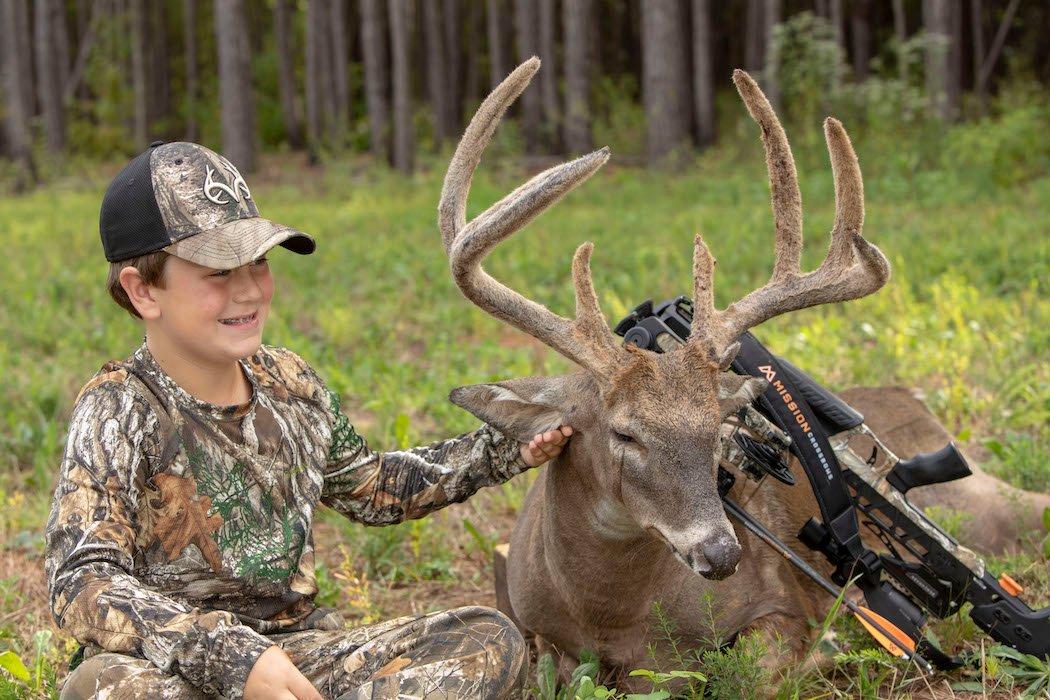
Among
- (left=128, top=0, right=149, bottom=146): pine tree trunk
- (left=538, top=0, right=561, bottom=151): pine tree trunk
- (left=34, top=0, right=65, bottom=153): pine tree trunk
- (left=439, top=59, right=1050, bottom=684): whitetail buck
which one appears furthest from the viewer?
(left=128, top=0, right=149, bottom=146): pine tree trunk

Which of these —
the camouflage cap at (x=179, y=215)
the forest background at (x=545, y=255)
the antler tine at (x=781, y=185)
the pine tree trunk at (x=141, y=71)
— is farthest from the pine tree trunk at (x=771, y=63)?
the pine tree trunk at (x=141, y=71)

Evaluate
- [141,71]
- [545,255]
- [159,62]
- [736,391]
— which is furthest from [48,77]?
[736,391]

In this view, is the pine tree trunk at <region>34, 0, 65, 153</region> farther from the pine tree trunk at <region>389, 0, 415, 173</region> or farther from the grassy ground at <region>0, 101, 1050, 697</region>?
the grassy ground at <region>0, 101, 1050, 697</region>

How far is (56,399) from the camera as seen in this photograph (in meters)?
6.82

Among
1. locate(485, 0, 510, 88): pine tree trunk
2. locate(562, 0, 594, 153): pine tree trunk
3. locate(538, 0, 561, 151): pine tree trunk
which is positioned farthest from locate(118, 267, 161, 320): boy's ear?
locate(485, 0, 510, 88): pine tree trunk

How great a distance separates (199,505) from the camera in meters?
3.17

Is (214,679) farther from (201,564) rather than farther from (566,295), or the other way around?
(566,295)

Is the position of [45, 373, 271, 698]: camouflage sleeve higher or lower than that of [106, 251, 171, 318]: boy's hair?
lower

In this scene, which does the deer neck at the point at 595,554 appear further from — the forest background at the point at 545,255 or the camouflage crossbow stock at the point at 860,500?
the camouflage crossbow stock at the point at 860,500

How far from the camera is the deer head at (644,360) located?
3234 millimetres

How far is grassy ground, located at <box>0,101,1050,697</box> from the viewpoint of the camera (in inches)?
196

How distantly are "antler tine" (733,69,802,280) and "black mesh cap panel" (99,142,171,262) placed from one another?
1.75 meters

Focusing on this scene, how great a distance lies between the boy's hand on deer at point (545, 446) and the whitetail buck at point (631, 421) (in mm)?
31

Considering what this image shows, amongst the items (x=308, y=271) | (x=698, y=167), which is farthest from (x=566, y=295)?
(x=698, y=167)
